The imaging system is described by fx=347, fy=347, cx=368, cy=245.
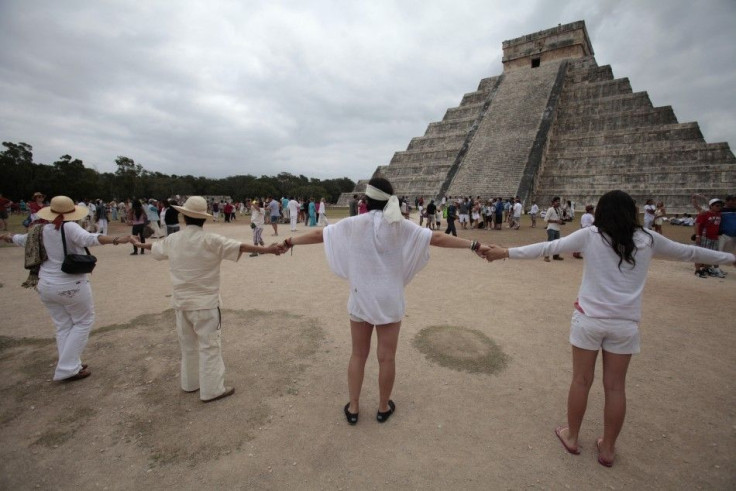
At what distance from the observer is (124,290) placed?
22.5 feet

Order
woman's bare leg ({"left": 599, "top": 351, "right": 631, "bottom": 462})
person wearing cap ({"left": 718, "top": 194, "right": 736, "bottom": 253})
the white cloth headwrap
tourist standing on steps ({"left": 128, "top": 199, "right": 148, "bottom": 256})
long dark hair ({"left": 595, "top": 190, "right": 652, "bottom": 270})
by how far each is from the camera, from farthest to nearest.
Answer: tourist standing on steps ({"left": 128, "top": 199, "right": 148, "bottom": 256}), person wearing cap ({"left": 718, "top": 194, "right": 736, "bottom": 253}), the white cloth headwrap, woman's bare leg ({"left": 599, "top": 351, "right": 631, "bottom": 462}), long dark hair ({"left": 595, "top": 190, "right": 652, "bottom": 270})

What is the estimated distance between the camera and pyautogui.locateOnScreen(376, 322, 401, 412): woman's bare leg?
8.94ft

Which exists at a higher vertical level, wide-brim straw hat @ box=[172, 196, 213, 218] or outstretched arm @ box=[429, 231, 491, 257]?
wide-brim straw hat @ box=[172, 196, 213, 218]

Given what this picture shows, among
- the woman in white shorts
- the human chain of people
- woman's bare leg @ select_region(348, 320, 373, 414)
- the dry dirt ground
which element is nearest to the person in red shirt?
the dry dirt ground

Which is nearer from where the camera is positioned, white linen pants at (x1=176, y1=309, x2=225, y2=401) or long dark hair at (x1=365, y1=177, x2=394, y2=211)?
long dark hair at (x1=365, y1=177, x2=394, y2=211)

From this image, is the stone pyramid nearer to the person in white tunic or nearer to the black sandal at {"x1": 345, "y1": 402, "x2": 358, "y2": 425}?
the person in white tunic

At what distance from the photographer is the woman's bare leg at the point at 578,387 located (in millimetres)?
2443

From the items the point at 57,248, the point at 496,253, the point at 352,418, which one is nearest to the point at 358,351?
the point at 352,418

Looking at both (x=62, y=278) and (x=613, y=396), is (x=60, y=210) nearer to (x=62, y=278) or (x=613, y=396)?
(x=62, y=278)

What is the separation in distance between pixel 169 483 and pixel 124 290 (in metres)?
5.75

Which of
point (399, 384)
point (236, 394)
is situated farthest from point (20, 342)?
point (399, 384)

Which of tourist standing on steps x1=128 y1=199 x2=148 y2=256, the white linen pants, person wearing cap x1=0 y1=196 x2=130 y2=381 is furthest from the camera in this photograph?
tourist standing on steps x1=128 y1=199 x2=148 y2=256

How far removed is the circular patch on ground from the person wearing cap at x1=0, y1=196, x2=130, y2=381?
3625 millimetres

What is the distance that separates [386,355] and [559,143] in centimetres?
2935
